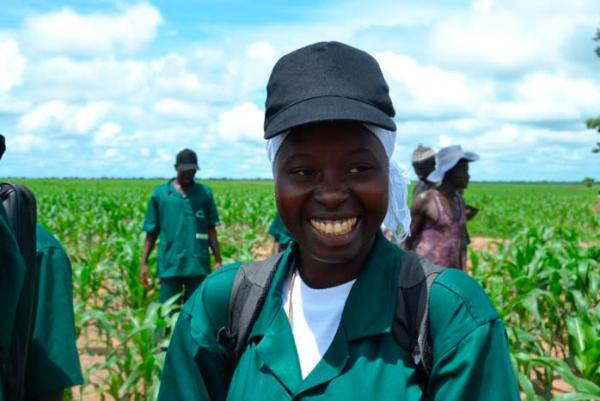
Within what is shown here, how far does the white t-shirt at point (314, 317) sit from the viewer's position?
130 cm

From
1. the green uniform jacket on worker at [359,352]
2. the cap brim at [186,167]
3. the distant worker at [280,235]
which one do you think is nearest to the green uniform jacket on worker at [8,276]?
the green uniform jacket on worker at [359,352]

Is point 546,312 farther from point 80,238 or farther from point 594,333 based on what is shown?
point 80,238

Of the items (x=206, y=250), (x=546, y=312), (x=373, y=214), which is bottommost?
(x=546, y=312)

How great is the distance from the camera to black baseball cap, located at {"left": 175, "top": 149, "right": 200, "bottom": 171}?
5.51 m

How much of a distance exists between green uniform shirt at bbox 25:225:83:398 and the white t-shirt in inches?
27.3

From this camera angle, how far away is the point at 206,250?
224 inches

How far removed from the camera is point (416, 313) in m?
1.23

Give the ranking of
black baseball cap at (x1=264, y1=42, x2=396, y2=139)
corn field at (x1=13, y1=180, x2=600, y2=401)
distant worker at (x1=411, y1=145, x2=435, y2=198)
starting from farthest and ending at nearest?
distant worker at (x1=411, y1=145, x2=435, y2=198), corn field at (x1=13, y1=180, x2=600, y2=401), black baseball cap at (x1=264, y1=42, x2=396, y2=139)

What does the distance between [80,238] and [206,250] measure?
9.35 metres

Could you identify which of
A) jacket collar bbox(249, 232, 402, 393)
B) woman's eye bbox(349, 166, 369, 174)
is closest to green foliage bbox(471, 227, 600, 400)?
jacket collar bbox(249, 232, 402, 393)

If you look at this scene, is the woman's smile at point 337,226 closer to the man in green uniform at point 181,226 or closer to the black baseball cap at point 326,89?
the black baseball cap at point 326,89

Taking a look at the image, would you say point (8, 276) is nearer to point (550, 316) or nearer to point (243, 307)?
point (243, 307)

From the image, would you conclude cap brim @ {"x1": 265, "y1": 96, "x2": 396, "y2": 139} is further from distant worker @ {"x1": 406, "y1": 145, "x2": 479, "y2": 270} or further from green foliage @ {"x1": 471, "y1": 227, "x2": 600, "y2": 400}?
distant worker @ {"x1": 406, "y1": 145, "x2": 479, "y2": 270}

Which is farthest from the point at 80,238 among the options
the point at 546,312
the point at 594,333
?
the point at 594,333
